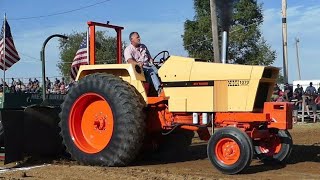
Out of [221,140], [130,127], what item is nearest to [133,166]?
[130,127]

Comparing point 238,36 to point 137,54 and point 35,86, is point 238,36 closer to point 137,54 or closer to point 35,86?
point 35,86

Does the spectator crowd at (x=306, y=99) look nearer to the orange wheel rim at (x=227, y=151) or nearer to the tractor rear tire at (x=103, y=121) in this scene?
the tractor rear tire at (x=103, y=121)

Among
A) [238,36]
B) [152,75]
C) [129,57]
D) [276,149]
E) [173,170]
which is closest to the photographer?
[173,170]

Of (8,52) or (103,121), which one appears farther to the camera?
(8,52)

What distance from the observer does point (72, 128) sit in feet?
28.4

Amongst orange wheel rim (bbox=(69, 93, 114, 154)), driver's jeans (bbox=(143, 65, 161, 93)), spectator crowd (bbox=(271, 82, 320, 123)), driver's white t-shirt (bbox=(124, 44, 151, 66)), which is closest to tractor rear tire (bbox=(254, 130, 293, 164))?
driver's jeans (bbox=(143, 65, 161, 93))

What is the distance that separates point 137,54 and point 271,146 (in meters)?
2.54

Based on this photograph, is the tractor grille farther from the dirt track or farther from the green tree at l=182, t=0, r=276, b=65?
the green tree at l=182, t=0, r=276, b=65

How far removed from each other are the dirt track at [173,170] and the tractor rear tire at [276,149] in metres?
0.14

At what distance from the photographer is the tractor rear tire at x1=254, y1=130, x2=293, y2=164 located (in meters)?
8.16

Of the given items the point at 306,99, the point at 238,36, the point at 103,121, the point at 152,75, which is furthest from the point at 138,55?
the point at 238,36

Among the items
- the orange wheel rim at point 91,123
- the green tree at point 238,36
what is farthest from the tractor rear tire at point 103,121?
the green tree at point 238,36

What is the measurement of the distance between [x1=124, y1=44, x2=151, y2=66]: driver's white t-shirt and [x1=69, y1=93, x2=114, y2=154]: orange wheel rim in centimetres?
84

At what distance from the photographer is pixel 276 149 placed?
27.1ft
